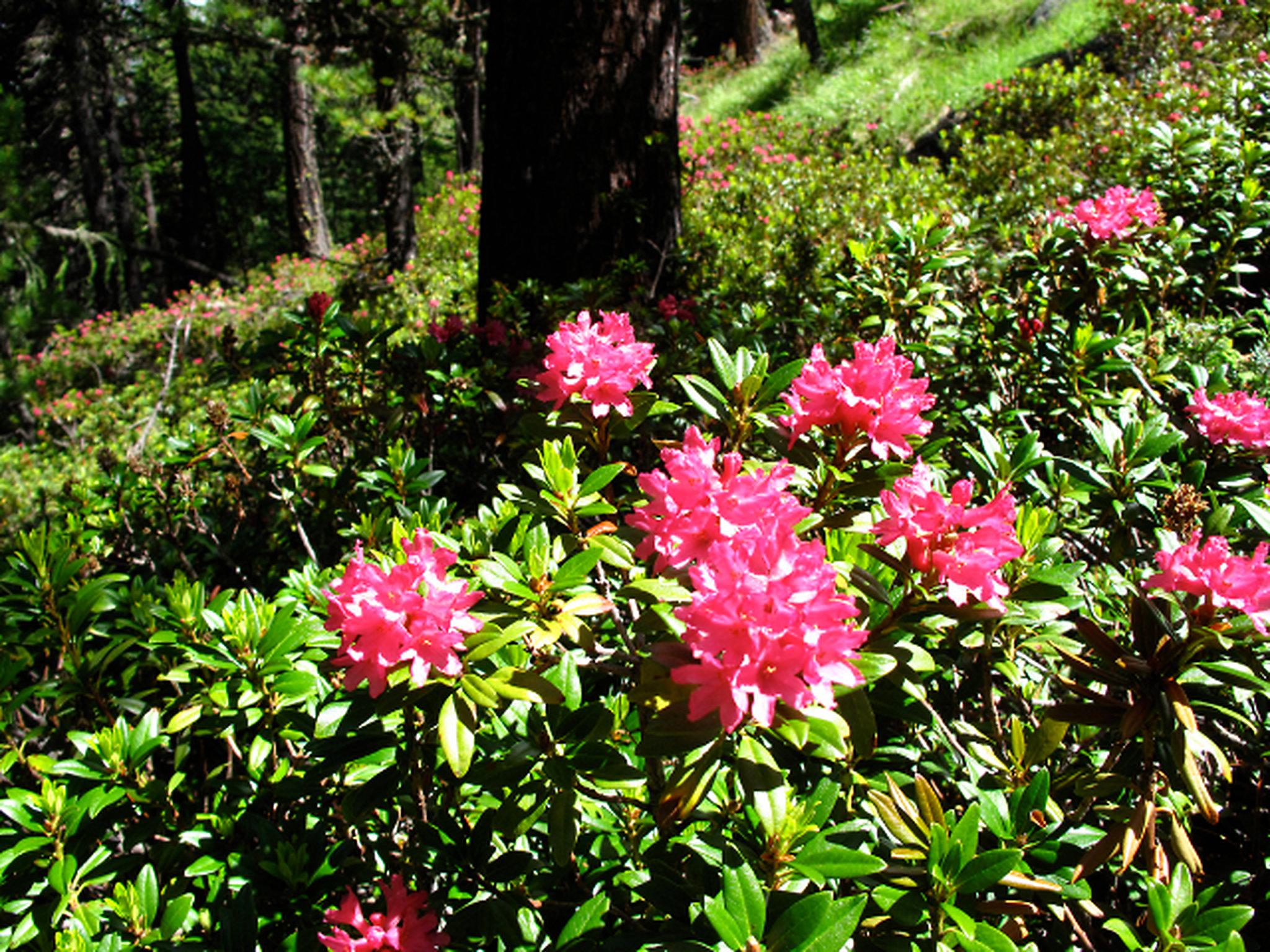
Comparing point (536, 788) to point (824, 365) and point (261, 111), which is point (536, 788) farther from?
point (261, 111)

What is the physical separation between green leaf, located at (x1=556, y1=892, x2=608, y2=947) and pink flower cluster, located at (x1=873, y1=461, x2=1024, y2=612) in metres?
0.72

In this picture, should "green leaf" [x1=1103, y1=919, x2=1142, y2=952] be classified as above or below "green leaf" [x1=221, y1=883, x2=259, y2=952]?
above

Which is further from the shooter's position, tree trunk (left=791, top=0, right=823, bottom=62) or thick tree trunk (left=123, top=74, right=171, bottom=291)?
thick tree trunk (left=123, top=74, right=171, bottom=291)

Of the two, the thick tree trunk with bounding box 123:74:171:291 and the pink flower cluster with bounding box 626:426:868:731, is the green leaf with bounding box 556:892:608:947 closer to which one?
the pink flower cluster with bounding box 626:426:868:731

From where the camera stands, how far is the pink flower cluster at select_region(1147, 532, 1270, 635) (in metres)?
1.02

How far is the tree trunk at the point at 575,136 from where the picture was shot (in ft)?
11.7

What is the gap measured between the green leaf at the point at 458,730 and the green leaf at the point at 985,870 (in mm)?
695

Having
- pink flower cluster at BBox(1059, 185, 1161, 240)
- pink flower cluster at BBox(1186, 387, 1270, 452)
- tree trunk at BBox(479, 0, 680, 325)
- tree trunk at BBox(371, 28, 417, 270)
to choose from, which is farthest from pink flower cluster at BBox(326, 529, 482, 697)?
tree trunk at BBox(371, 28, 417, 270)

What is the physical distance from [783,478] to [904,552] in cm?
23

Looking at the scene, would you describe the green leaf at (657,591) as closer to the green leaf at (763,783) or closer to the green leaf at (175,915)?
the green leaf at (763,783)

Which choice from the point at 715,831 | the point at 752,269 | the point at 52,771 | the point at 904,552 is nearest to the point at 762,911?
the point at 715,831

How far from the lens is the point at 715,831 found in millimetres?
1220

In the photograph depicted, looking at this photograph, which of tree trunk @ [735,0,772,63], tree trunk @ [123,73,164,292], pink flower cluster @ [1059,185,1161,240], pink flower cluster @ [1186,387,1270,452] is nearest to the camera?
pink flower cluster @ [1186,387,1270,452]

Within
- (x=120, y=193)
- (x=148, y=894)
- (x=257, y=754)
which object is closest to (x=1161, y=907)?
(x=257, y=754)
